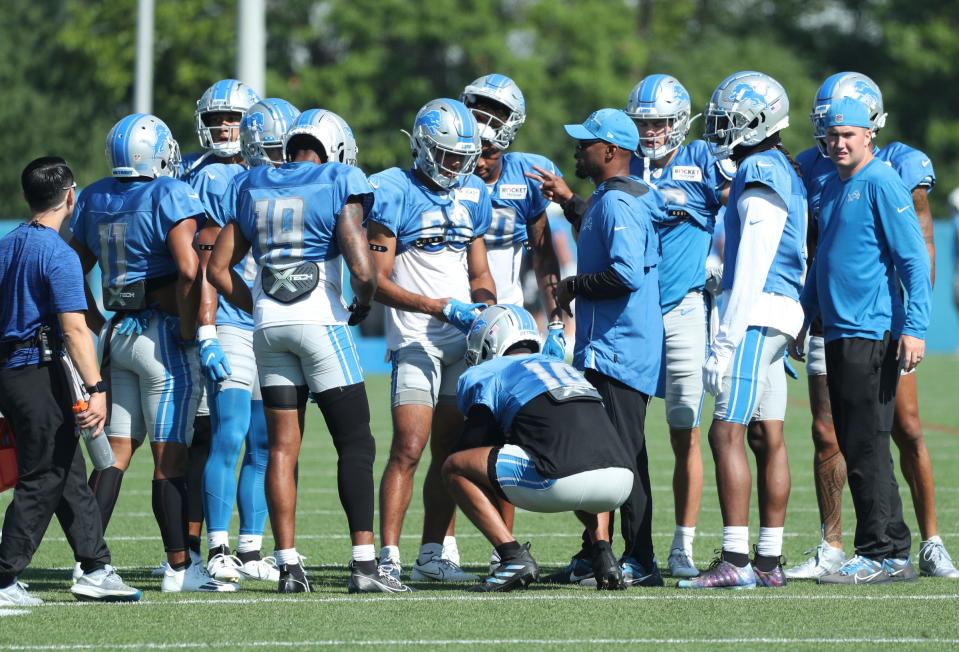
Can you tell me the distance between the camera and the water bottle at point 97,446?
6582 millimetres

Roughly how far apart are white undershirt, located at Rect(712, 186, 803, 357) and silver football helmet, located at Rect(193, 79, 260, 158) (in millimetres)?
2794

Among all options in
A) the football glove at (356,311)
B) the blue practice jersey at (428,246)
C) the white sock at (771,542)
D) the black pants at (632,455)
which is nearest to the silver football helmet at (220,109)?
the blue practice jersey at (428,246)

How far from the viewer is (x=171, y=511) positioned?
7.25 m

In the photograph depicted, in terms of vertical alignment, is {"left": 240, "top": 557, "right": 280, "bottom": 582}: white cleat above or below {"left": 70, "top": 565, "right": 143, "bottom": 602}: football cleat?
below

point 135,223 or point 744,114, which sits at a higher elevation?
point 744,114

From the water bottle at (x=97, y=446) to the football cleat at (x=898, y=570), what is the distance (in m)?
3.52

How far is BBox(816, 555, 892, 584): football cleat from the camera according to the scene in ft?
23.1

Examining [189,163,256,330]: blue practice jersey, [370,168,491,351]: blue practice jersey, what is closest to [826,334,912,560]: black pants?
[370,168,491,351]: blue practice jersey

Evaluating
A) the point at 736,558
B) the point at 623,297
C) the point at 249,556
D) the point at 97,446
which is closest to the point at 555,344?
the point at 623,297

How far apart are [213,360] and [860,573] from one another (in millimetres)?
3035

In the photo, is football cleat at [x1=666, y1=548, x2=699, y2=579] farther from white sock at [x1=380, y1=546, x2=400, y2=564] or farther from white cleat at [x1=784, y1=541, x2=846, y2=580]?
white sock at [x1=380, y1=546, x2=400, y2=564]

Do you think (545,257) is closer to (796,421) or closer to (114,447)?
(114,447)

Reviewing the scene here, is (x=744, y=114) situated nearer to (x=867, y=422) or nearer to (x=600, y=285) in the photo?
(x=600, y=285)

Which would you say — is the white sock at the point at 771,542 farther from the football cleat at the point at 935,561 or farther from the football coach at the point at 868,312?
the football cleat at the point at 935,561
